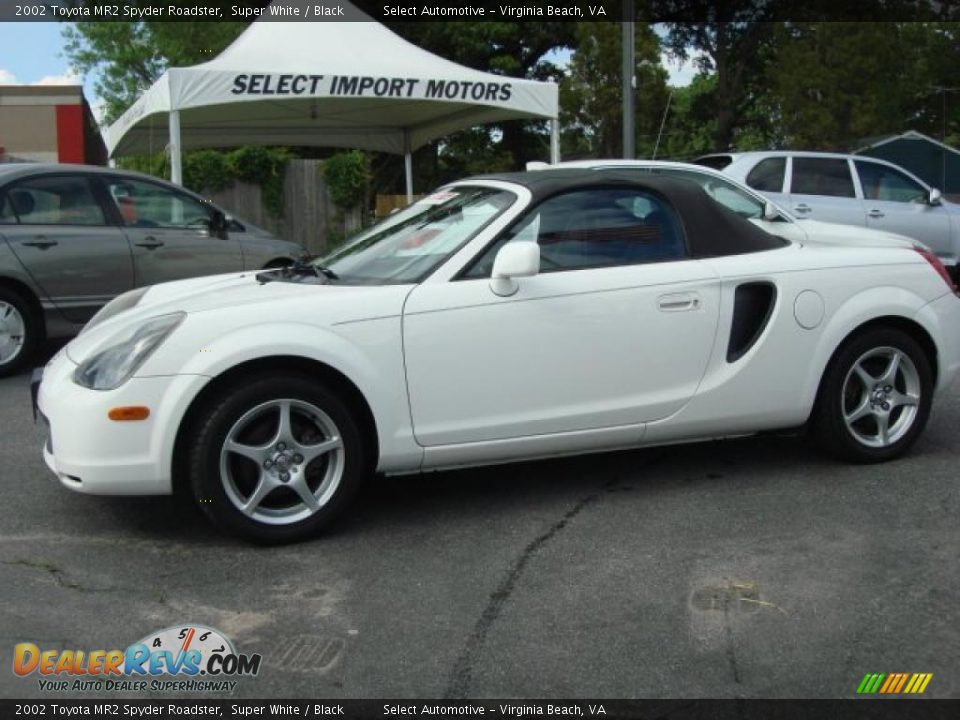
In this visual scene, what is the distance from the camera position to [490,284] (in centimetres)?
412

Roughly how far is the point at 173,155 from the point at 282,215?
239 inches

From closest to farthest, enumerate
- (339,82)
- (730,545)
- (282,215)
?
(730,545) < (339,82) < (282,215)

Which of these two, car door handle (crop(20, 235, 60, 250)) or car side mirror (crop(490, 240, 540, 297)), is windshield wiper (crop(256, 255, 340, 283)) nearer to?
car side mirror (crop(490, 240, 540, 297))

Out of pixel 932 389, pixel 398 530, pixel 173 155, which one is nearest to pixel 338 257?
pixel 398 530

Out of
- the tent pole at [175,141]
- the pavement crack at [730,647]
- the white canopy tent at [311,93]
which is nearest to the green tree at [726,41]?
the white canopy tent at [311,93]

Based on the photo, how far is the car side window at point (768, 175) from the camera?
11.4 metres

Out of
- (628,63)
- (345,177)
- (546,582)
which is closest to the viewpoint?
(546,582)

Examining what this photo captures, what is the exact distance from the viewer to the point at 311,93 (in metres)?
12.1

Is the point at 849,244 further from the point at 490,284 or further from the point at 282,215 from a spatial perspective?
the point at 282,215

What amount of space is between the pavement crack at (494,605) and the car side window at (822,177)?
819cm

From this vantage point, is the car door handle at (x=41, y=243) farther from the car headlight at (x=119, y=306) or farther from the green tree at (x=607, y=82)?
the green tree at (x=607, y=82)

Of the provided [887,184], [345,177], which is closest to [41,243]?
[887,184]

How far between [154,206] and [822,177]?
301 inches
